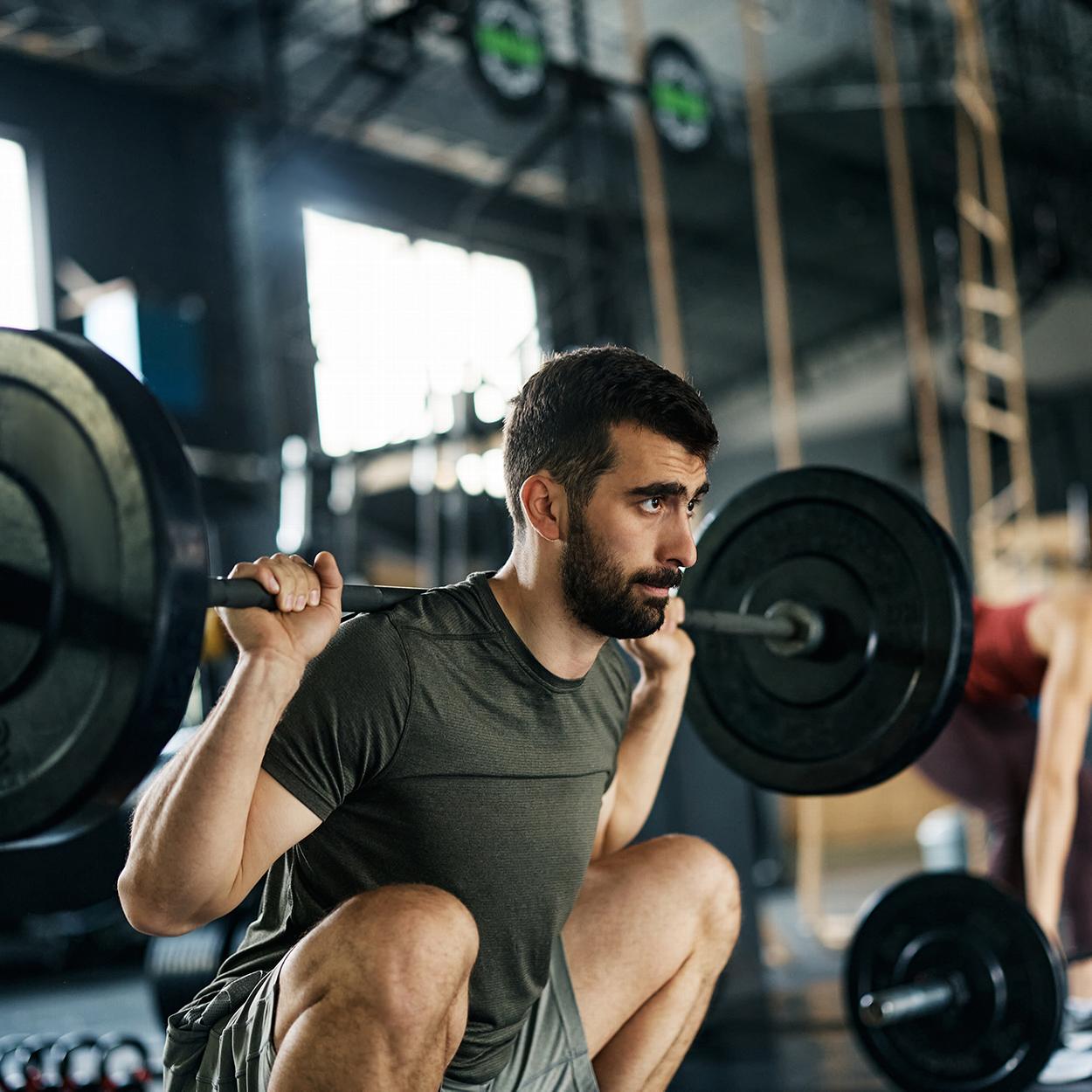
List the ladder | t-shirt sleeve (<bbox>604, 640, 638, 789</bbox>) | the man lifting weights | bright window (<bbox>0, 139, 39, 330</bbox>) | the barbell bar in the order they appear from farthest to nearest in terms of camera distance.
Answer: bright window (<bbox>0, 139, 39, 330</bbox>)
the ladder
t-shirt sleeve (<bbox>604, 640, 638, 789</bbox>)
the barbell bar
the man lifting weights

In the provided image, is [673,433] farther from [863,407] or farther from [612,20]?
[863,407]

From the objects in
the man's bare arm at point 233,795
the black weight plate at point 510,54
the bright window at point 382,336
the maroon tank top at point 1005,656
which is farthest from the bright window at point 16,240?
the man's bare arm at point 233,795

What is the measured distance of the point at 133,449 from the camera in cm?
101

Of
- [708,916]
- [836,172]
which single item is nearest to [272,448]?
[836,172]

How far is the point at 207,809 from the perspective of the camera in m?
1.06

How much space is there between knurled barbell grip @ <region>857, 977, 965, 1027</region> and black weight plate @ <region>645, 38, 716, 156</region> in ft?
17.0

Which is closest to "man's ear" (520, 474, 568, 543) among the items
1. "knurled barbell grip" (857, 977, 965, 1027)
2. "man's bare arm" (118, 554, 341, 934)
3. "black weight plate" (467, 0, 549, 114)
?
"man's bare arm" (118, 554, 341, 934)

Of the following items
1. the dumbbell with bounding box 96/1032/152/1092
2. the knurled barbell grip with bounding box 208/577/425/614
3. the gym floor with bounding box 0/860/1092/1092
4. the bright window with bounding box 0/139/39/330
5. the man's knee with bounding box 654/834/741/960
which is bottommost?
the gym floor with bounding box 0/860/1092/1092

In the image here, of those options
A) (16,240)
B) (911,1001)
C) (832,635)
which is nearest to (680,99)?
(16,240)

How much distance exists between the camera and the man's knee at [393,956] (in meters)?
1.13

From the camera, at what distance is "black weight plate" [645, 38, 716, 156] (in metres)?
6.49

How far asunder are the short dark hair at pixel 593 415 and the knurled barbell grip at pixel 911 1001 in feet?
2.88

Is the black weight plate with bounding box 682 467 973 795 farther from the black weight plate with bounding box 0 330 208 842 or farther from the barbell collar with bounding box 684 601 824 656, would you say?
the black weight plate with bounding box 0 330 208 842

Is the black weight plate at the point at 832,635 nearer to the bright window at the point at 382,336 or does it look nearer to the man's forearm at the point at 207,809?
the man's forearm at the point at 207,809
